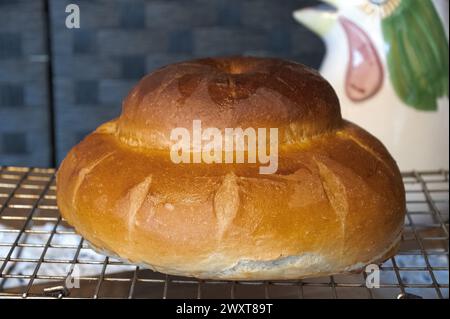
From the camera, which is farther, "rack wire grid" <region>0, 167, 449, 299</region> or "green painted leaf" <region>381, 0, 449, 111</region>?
"green painted leaf" <region>381, 0, 449, 111</region>

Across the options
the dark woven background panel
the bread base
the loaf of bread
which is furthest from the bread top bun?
the dark woven background panel

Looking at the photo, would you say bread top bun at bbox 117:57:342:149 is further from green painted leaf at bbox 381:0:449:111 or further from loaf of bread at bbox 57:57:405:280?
green painted leaf at bbox 381:0:449:111

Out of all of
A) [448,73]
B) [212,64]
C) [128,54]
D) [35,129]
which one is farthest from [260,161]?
[35,129]

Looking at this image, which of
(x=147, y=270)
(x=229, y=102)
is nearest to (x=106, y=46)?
(x=147, y=270)

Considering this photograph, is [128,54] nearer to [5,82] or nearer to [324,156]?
[5,82]

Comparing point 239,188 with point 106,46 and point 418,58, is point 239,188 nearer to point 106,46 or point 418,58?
point 418,58

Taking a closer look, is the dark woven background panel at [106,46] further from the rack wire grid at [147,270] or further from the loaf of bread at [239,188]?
the loaf of bread at [239,188]

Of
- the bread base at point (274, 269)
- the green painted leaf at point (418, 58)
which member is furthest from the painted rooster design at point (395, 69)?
the bread base at point (274, 269)
